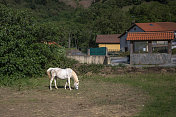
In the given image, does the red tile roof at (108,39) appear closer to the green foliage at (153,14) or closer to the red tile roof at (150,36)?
the green foliage at (153,14)

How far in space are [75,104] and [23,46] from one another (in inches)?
436

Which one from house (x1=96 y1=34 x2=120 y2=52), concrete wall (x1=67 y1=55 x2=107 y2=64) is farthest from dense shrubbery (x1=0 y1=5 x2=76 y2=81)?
house (x1=96 y1=34 x2=120 y2=52)

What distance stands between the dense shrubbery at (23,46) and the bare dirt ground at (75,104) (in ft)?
22.2

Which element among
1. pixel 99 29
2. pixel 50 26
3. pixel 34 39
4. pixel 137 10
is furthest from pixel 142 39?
pixel 137 10

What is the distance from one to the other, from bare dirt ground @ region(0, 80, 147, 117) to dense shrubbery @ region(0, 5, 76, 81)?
6.77 metres

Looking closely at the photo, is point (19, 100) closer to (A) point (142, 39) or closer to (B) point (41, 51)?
(B) point (41, 51)

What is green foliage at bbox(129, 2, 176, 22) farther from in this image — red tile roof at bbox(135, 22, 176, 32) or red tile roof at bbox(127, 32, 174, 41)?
red tile roof at bbox(127, 32, 174, 41)

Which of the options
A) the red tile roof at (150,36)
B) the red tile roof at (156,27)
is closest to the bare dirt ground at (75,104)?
the red tile roof at (150,36)

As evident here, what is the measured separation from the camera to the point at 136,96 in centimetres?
1200

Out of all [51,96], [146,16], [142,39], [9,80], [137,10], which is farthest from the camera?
[137,10]

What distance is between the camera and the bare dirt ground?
8.98 m

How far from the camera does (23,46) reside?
2011 cm

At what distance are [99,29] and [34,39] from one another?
7411cm

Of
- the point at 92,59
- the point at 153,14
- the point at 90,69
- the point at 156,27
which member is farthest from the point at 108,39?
the point at 90,69
